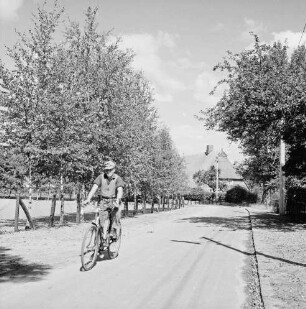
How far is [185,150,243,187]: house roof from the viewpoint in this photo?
85.9 m

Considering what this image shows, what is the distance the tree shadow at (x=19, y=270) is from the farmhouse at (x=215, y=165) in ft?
230

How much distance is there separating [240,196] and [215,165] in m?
20.0

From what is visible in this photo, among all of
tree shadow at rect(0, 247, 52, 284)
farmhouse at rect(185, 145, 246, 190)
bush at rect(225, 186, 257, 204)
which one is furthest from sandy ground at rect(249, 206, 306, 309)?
farmhouse at rect(185, 145, 246, 190)

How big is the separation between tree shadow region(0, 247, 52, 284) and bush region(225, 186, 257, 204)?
197 ft

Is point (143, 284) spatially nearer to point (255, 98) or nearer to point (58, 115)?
point (58, 115)

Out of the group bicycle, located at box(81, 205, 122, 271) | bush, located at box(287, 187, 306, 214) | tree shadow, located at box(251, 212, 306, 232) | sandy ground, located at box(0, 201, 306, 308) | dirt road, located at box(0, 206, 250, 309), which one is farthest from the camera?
bush, located at box(287, 187, 306, 214)

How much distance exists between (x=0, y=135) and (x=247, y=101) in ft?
35.3

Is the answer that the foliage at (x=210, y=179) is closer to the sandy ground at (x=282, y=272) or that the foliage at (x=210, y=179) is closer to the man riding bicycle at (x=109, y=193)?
the sandy ground at (x=282, y=272)

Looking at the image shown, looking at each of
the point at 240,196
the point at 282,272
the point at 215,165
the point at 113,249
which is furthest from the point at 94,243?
the point at 215,165

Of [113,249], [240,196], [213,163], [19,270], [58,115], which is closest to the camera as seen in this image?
[19,270]

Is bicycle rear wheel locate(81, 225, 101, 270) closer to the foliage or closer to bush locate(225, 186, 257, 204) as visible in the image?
bush locate(225, 186, 257, 204)

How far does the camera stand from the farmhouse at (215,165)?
84994 millimetres

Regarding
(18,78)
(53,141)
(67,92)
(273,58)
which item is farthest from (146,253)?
(273,58)

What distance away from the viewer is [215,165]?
84.7 metres
